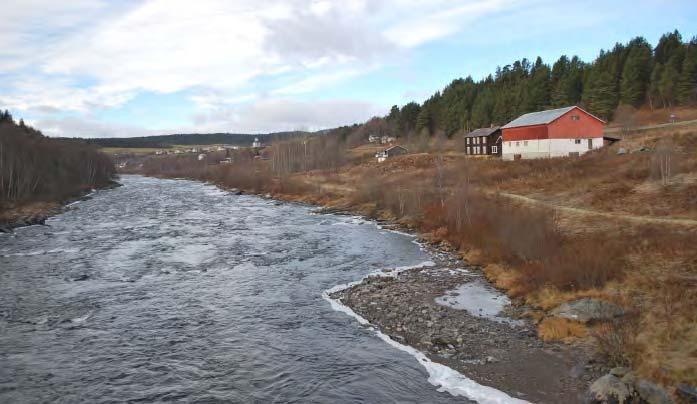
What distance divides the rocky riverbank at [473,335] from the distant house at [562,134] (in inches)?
1243

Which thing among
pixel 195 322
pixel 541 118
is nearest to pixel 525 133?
pixel 541 118

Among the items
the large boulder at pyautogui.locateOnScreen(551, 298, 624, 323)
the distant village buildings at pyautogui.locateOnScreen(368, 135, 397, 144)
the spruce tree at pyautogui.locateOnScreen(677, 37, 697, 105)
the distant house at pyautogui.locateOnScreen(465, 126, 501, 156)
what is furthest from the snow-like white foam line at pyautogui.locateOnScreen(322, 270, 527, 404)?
the distant village buildings at pyautogui.locateOnScreen(368, 135, 397, 144)

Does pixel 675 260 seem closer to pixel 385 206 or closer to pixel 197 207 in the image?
pixel 385 206

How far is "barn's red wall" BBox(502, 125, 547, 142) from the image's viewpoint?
5088cm

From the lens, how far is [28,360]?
1475 centimetres

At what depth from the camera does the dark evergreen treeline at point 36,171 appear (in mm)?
53719

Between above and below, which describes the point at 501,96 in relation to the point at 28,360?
above

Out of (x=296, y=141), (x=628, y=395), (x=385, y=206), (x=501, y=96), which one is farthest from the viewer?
(x=296, y=141)

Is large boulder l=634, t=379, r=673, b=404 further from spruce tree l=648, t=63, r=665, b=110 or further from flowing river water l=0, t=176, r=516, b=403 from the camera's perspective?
spruce tree l=648, t=63, r=665, b=110

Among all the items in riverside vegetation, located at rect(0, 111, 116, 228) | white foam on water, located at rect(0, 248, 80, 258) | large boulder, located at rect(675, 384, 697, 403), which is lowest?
large boulder, located at rect(675, 384, 697, 403)

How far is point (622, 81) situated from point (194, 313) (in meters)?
75.9

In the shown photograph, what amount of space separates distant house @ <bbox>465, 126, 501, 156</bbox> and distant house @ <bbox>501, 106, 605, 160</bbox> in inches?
394

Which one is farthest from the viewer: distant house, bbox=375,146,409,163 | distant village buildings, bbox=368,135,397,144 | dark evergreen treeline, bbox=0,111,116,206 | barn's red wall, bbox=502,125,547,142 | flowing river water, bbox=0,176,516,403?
distant village buildings, bbox=368,135,397,144

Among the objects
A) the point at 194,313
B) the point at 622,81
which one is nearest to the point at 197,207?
the point at 194,313
